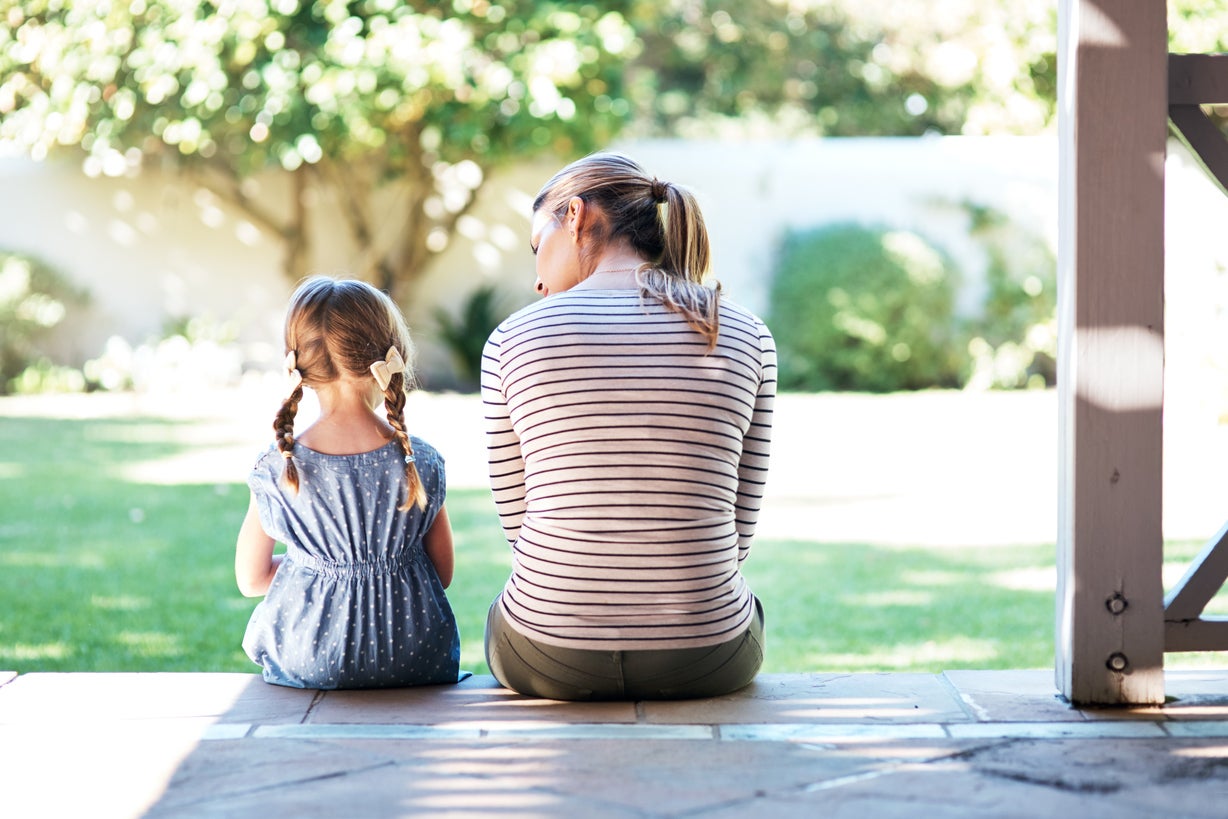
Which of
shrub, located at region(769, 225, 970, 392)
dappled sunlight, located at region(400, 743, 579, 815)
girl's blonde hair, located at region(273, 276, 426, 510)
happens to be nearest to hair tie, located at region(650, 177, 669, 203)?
girl's blonde hair, located at region(273, 276, 426, 510)

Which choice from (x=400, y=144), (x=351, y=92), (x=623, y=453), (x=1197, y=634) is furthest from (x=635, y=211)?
(x=400, y=144)

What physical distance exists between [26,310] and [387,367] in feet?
33.1

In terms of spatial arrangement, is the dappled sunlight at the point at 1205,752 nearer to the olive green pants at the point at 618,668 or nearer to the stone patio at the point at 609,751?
the stone patio at the point at 609,751

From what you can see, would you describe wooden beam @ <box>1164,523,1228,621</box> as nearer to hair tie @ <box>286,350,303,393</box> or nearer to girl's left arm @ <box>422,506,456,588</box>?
girl's left arm @ <box>422,506,456,588</box>

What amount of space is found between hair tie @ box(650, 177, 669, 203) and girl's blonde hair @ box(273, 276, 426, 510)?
0.58 meters

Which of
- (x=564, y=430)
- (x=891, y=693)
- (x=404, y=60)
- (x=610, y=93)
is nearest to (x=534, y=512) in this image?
(x=564, y=430)

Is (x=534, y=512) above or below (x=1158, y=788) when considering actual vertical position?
above

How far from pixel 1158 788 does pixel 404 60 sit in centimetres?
984

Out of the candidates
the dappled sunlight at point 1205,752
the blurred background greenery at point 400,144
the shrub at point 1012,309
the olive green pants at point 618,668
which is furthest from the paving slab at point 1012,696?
the shrub at point 1012,309

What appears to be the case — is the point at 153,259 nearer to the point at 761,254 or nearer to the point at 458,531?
the point at 761,254

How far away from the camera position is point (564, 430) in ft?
8.45

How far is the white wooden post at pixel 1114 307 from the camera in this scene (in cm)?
260

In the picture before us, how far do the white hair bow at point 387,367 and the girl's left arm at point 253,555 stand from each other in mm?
384

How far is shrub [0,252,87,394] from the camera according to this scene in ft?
38.5
